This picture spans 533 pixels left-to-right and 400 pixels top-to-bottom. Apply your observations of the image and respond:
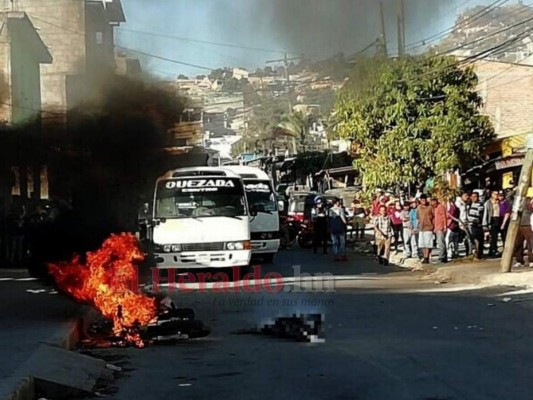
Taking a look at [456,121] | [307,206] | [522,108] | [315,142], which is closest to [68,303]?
[456,121]

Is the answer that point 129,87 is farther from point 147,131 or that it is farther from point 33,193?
point 33,193

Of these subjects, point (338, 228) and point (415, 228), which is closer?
point (415, 228)

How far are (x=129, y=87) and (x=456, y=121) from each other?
15.0 m

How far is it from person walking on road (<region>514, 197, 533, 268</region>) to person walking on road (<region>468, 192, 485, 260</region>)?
158cm

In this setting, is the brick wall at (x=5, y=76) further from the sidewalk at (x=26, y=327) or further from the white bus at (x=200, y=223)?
the sidewalk at (x=26, y=327)

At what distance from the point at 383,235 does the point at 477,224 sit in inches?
96.9

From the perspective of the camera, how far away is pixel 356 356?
10.0 metres

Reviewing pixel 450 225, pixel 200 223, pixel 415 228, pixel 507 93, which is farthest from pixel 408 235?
pixel 507 93

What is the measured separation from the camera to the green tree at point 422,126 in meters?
28.6

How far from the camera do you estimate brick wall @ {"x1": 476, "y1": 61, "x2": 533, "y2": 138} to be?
4315 centimetres

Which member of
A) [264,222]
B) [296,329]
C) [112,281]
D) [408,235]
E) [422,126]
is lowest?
[296,329]

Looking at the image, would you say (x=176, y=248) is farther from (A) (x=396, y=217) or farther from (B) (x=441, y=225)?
(A) (x=396, y=217)

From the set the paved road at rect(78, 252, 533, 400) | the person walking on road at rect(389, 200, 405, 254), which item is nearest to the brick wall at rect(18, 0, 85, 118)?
the paved road at rect(78, 252, 533, 400)

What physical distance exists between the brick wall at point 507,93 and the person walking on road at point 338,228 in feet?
64.0
